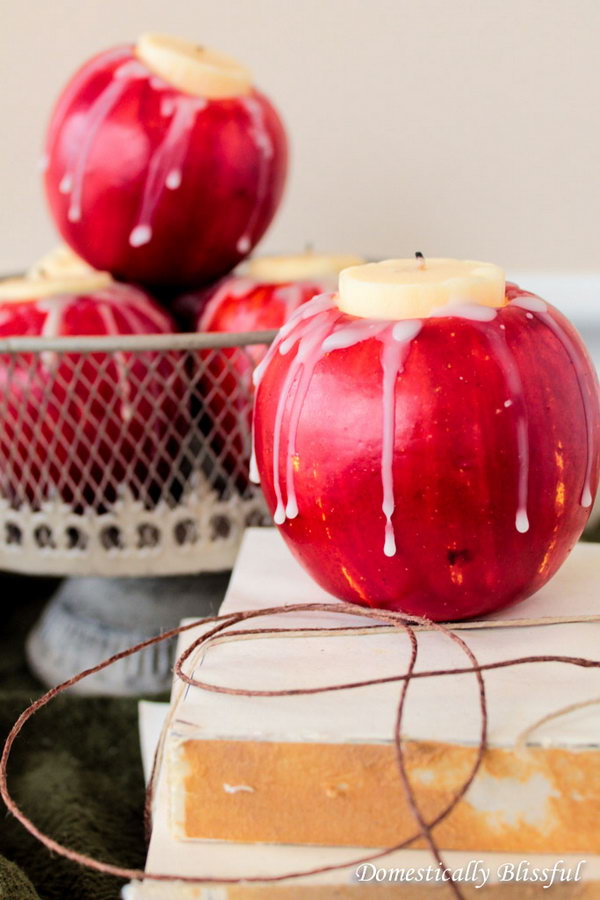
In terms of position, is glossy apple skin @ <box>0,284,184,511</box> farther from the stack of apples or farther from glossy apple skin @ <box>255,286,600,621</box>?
glossy apple skin @ <box>255,286,600,621</box>

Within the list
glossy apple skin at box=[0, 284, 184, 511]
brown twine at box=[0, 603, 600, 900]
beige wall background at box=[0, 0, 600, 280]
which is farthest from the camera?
beige wall background at box=[0, 0, 600, 280]

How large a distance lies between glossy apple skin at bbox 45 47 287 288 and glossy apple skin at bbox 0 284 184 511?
0.13ft

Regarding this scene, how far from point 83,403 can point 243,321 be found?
102 millimetres

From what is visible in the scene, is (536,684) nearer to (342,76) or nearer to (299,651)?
(299,651)

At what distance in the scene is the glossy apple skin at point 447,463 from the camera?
32cm

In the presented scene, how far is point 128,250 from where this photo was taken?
55 centimetres

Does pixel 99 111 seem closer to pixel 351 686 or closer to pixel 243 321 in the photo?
pixel 243 321

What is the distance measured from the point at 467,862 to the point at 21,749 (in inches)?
10.9

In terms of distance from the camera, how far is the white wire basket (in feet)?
1.68

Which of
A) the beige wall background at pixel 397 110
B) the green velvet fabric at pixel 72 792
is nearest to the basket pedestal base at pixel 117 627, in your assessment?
the green velvet fabric at pixel 72 792

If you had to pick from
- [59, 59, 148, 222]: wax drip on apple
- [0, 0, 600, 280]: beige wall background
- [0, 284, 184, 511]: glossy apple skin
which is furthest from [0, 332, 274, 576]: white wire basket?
[0, 0, 600, 280]: beige wall background

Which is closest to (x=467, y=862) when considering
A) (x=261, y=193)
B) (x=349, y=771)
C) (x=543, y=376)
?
(x=349, y=771)

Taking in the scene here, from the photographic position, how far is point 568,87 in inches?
30.7

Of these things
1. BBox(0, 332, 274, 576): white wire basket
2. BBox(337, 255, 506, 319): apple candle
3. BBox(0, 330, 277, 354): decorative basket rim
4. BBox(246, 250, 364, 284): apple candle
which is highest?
BBox(337, 255, 506, 319): apple candle
